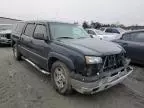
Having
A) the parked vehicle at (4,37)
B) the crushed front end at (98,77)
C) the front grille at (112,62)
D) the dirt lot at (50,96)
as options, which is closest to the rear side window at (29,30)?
the dirt lot at (50,96)

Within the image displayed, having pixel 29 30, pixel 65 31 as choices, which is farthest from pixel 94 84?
pixel 29 30

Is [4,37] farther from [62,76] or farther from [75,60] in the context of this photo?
[75,60]

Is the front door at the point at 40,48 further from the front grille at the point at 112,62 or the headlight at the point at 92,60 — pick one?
the front grille at the point at 112,62

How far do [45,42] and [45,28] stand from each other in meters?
0.45

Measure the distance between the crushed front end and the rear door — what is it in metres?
2.59

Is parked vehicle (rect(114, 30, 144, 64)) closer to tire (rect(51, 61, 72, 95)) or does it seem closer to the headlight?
the headlight

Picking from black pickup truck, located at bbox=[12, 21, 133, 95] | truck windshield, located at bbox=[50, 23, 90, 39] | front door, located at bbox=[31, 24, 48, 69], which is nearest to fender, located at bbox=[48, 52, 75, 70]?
black pickup truck, located at bbox=[12, 21, 133, 95]

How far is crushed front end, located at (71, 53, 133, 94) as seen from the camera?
3.10 meters

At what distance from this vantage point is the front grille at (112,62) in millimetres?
3351

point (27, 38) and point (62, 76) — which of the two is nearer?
point (62, 76)

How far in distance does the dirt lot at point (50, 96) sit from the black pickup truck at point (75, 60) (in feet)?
1.07

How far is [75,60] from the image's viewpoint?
3.26 metres

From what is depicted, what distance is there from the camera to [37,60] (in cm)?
482

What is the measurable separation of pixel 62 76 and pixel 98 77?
0.91 m
